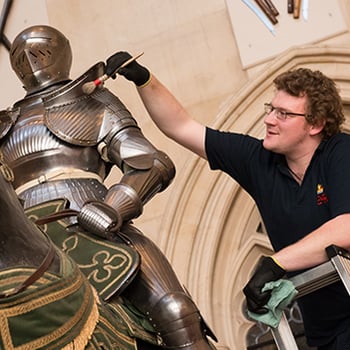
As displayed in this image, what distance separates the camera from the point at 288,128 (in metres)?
1.98

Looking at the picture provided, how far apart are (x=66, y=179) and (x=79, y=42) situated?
2405 millimetres

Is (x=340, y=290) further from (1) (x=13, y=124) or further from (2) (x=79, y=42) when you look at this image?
(2) (x=79, y=42)

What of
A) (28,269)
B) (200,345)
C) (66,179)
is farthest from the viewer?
(66,179)

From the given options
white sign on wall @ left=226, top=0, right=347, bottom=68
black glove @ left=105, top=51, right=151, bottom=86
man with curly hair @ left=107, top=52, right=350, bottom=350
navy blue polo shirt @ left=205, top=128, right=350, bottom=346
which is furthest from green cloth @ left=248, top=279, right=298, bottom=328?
white sign on wall @ left=226, top=0, right=347, bottom=68

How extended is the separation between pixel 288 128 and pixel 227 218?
196 cm

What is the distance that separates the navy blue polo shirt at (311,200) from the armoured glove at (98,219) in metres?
0.39

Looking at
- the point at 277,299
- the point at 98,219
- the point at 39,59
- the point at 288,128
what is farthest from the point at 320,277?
the point at 39,59

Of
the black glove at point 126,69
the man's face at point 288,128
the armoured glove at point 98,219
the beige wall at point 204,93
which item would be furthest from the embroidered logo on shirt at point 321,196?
the beige wall at point 204,93

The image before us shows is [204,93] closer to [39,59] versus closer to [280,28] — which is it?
[280,28]

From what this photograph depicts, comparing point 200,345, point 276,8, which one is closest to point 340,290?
point 200,345

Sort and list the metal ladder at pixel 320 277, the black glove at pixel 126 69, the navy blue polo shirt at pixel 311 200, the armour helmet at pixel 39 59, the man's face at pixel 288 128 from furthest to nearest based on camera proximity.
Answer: the armour helmet at pixel 39 59
the black glove at pixel 126 69
the man's face at pixel 288 128
the navy blue polo shirt at pixel 311 200
the metal ladder at pixel 320 277

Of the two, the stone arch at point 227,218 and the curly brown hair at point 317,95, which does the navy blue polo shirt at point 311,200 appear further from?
the stone arch at point 227,218

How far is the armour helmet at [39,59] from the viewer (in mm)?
2387

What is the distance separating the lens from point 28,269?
1.32 metres
